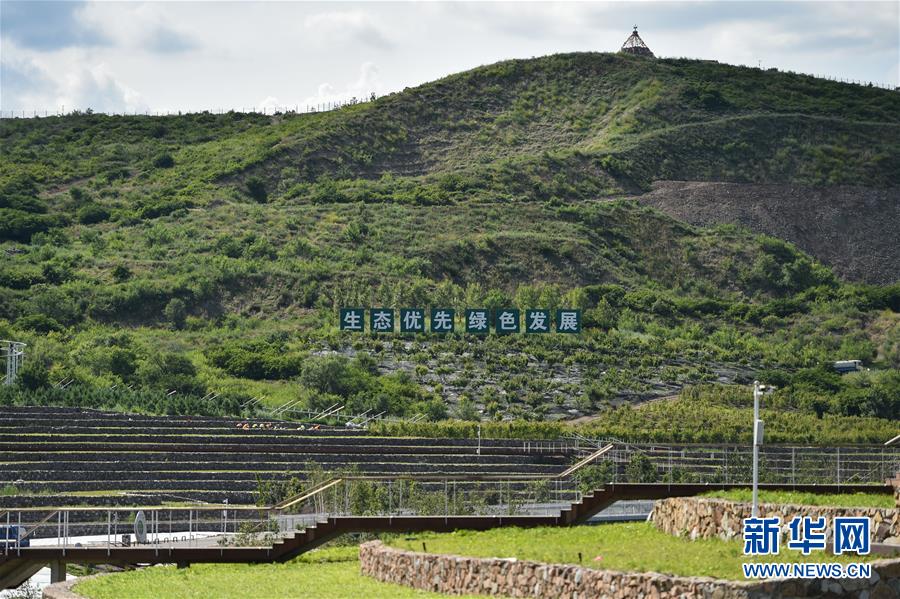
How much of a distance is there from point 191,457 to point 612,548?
2826cm

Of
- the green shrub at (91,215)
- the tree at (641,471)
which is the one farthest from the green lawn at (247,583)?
the green shrub at (91,215)

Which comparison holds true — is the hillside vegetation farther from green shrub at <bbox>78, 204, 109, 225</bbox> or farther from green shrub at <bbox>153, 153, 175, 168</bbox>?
green shrub at <bbox>153, 153, 175, 168</bbox>

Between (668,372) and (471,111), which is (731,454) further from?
(471,111)

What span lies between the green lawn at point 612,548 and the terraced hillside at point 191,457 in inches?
562

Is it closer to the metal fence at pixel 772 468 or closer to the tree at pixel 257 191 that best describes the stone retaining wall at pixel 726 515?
the metal fence at pixel 772 468

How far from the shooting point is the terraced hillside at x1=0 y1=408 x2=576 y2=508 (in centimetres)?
4859

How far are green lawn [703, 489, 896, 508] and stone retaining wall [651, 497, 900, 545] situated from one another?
3.88 feet

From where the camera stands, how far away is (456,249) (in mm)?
102500

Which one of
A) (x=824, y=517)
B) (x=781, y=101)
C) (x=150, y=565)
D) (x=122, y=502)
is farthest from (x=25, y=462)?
(x=781, y=101)

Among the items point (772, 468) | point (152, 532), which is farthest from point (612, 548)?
point (772, 468)

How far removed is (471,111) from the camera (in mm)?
140500

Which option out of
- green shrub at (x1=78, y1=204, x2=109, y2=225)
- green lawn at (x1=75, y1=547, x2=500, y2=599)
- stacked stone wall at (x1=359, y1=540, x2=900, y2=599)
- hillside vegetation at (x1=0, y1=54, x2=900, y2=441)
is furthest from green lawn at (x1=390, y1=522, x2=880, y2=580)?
green shrub at (x1=78, y1=204, x2=109, y2=225)

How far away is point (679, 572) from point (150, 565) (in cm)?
1501

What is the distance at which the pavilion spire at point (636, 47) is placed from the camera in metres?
156
